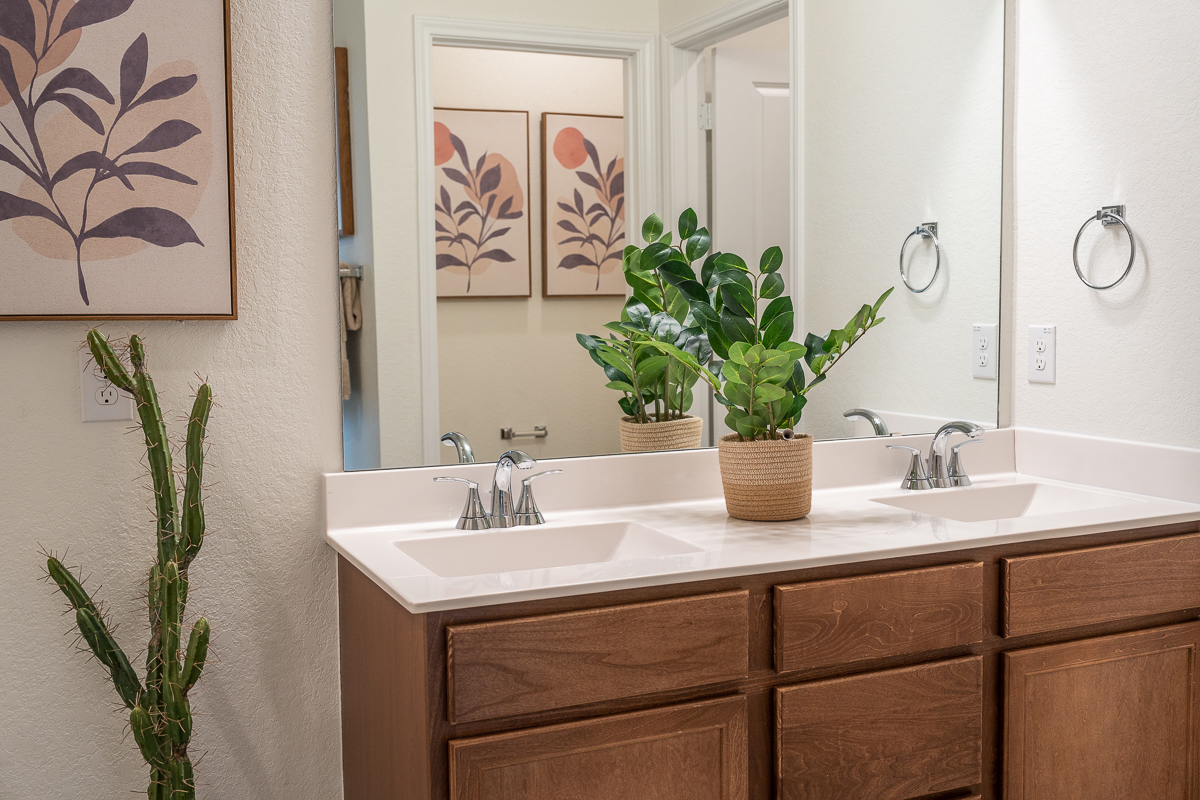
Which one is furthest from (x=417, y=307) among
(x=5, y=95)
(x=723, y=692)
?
(x=723, y=692)

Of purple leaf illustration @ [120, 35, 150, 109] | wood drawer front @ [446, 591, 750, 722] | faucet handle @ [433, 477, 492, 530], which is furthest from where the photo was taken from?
faucet handle @ [433, 477, 492, 530]

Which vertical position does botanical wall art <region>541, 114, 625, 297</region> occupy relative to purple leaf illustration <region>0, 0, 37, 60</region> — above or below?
below

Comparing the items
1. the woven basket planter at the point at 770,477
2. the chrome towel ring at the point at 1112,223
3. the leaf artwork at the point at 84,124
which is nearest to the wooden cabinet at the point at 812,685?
the woven basket planter at the point at 770,477

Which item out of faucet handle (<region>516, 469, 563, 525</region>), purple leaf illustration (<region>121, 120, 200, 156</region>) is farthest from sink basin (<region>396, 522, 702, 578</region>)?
purple leaf illustration (<region>121, 120, 200, 156</region>)

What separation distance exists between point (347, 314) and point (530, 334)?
0.32 m

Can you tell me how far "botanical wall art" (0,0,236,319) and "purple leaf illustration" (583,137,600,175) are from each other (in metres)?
0.60

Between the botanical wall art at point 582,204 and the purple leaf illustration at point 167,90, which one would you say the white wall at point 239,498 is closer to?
the purple leaf illustration at point 167,90

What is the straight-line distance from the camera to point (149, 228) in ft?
4.80

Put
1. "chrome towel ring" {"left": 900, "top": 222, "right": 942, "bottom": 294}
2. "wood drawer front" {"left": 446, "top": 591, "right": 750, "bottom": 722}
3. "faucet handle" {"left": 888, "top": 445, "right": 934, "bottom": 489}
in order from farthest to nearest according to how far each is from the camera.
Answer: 1. "chrome towel ring" {"left": 900, "top": 222, "right": 942, "bottom": 294}
2. "faucet handle" {"left": 888, "top": 445, "right": 934, "bottom": 489}
3. "wood drawer front" {"left": 446, "top": 591, "right": 750, "bottom": 722}

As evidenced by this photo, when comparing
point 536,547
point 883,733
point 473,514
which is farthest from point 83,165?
point 883,733

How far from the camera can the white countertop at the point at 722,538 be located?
4.05 ft

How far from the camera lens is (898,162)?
2.03m

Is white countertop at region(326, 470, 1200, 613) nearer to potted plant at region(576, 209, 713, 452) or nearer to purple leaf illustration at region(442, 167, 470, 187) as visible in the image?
potted plant at region(576, 209, 713, 452)

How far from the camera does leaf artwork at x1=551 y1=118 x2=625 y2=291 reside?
5.67 feet
